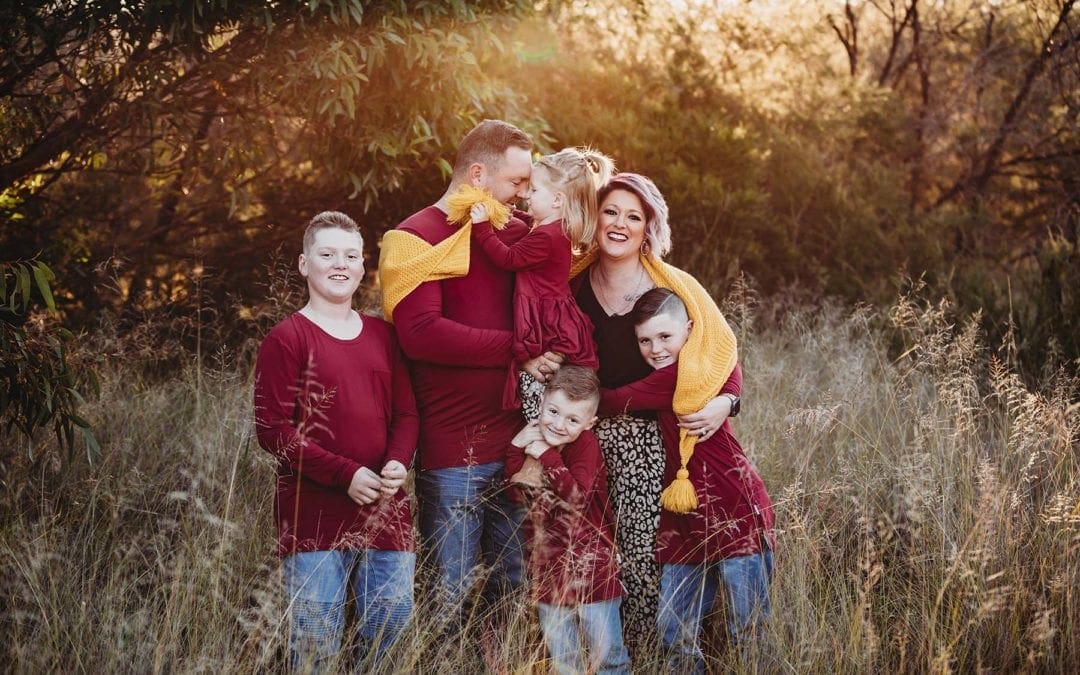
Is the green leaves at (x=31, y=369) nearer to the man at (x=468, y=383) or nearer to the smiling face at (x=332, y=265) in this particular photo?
the smiling face at (x=332, y=265)

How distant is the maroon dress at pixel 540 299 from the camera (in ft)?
10.5

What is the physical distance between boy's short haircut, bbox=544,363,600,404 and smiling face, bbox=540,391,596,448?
1 cm

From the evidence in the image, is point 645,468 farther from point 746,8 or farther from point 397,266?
point 746,8

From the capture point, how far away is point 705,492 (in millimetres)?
3227

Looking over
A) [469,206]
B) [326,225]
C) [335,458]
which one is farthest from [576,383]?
[326,225]

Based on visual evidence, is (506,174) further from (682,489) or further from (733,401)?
(682,489)

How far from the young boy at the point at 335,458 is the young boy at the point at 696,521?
2.77ft

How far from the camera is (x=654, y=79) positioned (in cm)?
930

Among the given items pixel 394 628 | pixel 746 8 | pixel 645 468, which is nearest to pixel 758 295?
pixel 746 8

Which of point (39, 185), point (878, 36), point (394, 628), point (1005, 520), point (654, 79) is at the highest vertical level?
point (878, 36)

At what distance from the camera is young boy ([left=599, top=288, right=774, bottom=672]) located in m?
3.17

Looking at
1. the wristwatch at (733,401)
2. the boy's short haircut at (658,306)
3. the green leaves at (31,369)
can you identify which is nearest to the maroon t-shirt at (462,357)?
the boy's short haircut at (658,306)

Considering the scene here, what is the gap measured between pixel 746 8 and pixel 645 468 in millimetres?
8919

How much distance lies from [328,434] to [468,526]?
2.07 feet
